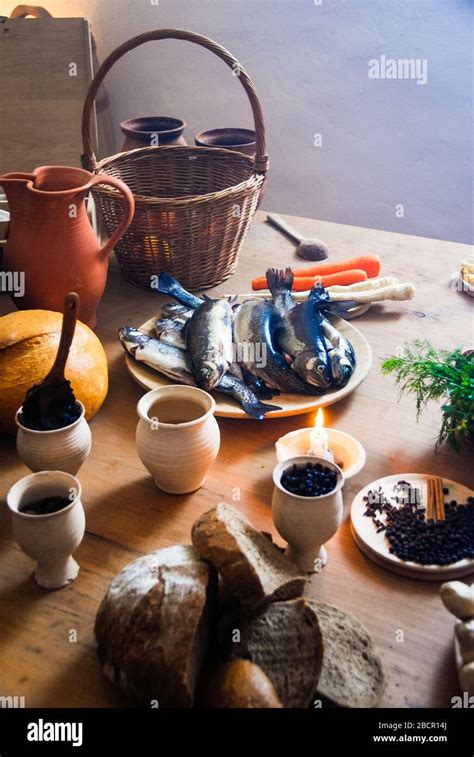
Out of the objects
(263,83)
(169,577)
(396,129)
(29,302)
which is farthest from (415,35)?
(169,577)

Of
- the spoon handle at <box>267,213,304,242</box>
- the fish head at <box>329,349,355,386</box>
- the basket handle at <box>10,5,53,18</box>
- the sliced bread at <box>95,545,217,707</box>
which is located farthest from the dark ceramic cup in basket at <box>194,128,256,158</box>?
the sliced bread at <box>95,545,217,707</box>

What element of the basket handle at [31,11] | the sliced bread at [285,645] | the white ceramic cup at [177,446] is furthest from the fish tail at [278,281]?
the basket handle at [31,11]

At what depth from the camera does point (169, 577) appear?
76cm

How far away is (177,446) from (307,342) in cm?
43

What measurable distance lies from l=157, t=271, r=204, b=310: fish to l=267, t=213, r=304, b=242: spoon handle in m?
0.52

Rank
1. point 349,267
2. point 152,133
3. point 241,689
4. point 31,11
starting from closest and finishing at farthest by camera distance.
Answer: point 241,689 → point 349,267 → point 152,133 → point 31,11

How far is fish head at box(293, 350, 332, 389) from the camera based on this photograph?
1.26 m

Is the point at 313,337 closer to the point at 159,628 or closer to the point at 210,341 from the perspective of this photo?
the point at 210,341

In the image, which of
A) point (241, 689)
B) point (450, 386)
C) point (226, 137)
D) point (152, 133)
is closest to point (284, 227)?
point (226, 137)

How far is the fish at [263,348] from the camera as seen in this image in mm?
1281

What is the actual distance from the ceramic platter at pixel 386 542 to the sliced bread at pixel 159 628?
258mm

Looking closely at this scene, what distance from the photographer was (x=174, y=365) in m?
1.32

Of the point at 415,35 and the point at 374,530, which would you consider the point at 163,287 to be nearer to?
the point at 374,530

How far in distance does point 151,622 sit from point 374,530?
1.21 feet
